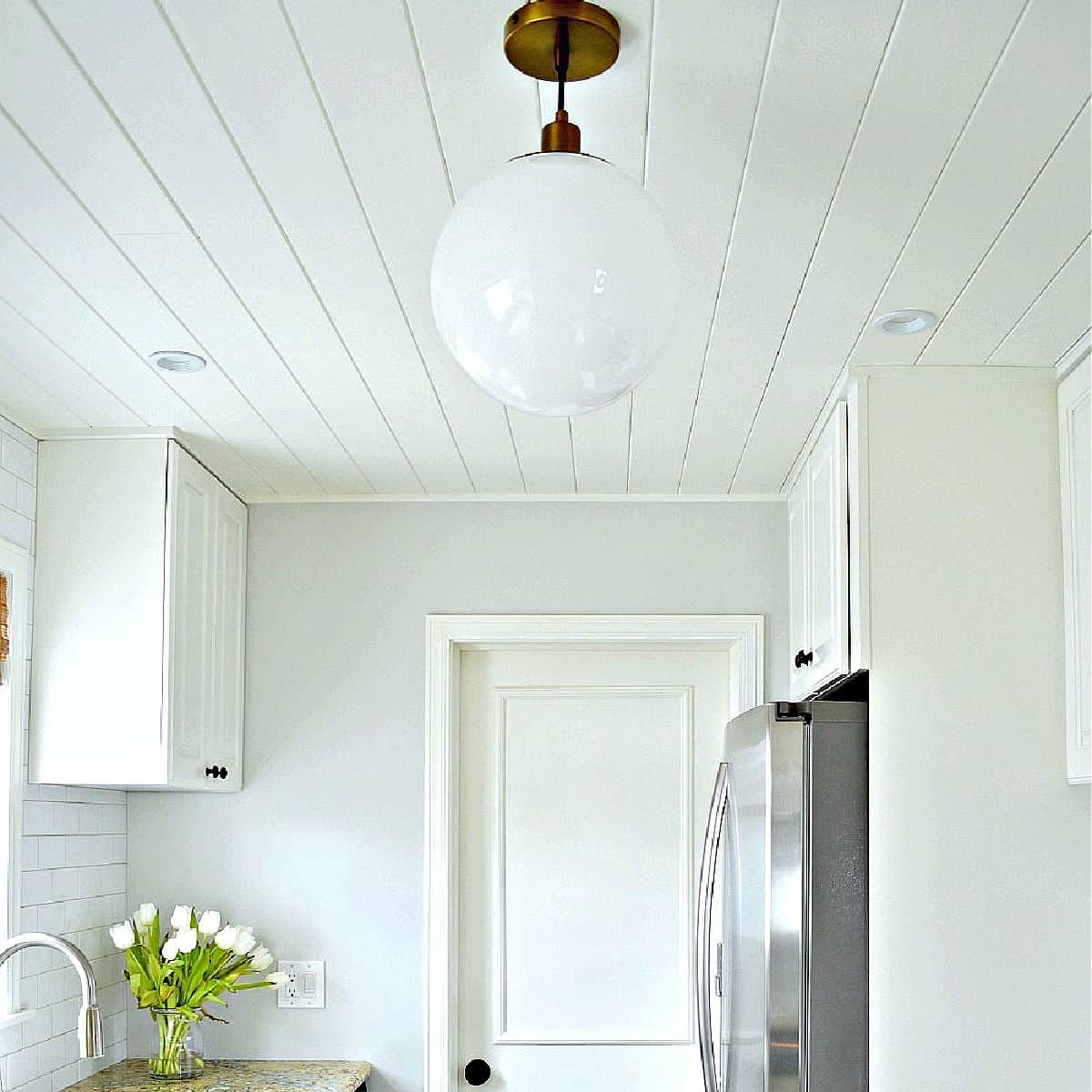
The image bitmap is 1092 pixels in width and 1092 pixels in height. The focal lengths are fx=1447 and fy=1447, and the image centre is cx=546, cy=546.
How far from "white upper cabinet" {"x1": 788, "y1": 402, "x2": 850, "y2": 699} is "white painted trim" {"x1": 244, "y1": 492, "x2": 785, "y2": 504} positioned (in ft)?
0.58

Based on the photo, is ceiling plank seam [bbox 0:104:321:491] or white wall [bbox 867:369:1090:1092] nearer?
ceiling plank seam [bbox 0:104:321:491]

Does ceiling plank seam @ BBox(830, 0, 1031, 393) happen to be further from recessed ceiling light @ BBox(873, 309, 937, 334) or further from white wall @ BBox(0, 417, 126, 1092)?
white wall @ BBox(0, 417, 126, 1092)

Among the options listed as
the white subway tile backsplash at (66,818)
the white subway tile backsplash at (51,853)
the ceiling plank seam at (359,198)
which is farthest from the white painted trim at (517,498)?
the white subway tile backsplash at (51,853)

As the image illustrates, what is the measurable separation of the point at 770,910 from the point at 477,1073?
1.46 m

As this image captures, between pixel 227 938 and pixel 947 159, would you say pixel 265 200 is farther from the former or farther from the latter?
pixel 227 938

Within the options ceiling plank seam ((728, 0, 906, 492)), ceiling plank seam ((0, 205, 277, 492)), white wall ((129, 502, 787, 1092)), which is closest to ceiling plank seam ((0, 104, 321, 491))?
ceiling plank seam ((0, 205, 277, 492))

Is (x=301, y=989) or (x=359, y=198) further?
(x=301, y=989)

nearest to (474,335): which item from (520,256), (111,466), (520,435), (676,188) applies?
(520,256)

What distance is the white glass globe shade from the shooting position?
56.1 inches

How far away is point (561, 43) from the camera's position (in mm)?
1591

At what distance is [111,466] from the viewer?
3404mm

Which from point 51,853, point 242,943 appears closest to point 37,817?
point 51,853

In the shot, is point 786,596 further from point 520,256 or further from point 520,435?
point 520,256

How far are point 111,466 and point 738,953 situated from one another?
1.80 metres
